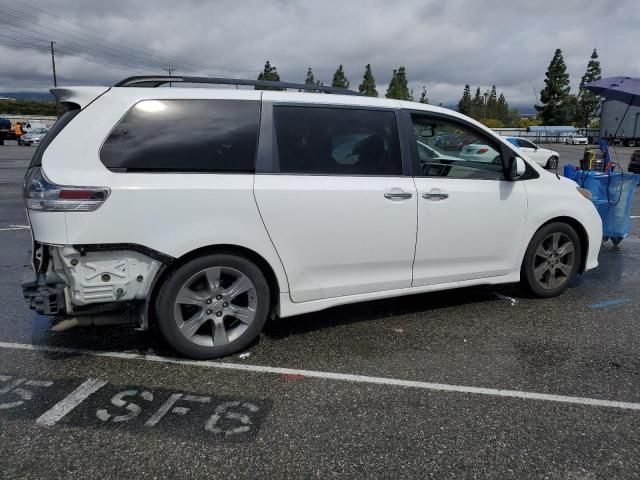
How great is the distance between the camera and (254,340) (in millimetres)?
3797

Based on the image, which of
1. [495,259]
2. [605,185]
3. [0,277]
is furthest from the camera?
[605,185]

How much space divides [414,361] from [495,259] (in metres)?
1.44

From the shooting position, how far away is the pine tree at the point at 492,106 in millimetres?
116562

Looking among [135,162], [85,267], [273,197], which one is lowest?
[85,267]

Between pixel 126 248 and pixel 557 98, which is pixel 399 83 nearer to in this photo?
pixel 557 98

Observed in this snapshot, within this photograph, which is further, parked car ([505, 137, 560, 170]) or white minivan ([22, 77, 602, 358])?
parked car ([505, 137, 560, 170])

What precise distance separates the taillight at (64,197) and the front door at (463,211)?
231cm

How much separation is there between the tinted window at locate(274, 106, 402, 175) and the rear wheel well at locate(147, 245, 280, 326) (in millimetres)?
633

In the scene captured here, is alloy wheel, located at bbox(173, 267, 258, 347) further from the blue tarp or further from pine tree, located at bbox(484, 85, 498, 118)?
pine tree, located at bbox(484, 85, 498, 118)

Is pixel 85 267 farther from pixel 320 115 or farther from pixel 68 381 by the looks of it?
pixel 320 115

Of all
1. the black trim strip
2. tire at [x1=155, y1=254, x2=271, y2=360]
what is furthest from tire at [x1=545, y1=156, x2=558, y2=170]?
the black trim strip

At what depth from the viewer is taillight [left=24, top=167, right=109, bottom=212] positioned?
2.93 meters

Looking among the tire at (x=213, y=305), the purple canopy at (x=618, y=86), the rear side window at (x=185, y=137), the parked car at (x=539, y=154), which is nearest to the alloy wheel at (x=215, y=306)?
the tire at (x=213, y=305)

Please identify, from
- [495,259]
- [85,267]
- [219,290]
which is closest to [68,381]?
[85,267]
